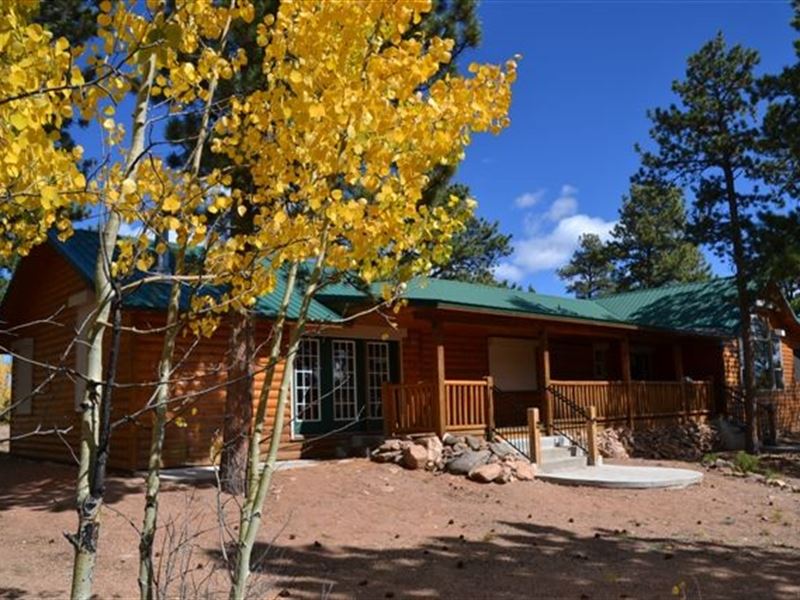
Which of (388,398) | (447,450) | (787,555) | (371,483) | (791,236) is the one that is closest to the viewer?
(787,555)

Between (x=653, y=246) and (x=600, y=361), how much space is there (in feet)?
80.0

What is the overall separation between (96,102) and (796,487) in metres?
12.6

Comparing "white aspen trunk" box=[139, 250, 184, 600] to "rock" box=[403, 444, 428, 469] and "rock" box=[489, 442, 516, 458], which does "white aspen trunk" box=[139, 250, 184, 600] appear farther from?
"rock" box=[489, 442, 516, 458]

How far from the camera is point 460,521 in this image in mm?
9281

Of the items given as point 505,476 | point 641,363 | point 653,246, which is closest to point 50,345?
point 505,476

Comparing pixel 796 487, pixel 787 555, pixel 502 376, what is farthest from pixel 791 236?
pixel 787 555

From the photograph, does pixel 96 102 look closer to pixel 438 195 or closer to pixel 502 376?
pixel 438 195

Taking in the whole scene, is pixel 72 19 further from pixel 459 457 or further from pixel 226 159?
pixel 459 457

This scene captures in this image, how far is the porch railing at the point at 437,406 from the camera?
13.1 metres

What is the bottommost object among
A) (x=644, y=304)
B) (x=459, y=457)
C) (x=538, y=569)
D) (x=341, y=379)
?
(x=538, y=569)

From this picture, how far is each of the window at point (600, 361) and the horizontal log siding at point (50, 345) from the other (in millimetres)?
13885

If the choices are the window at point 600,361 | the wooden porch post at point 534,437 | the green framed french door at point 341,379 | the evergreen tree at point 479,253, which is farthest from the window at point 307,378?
the evergreen tree at point 479,253

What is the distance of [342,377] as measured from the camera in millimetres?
14867

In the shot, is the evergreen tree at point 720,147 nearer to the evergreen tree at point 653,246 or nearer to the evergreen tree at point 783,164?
the evergreen tree at point 783,164
